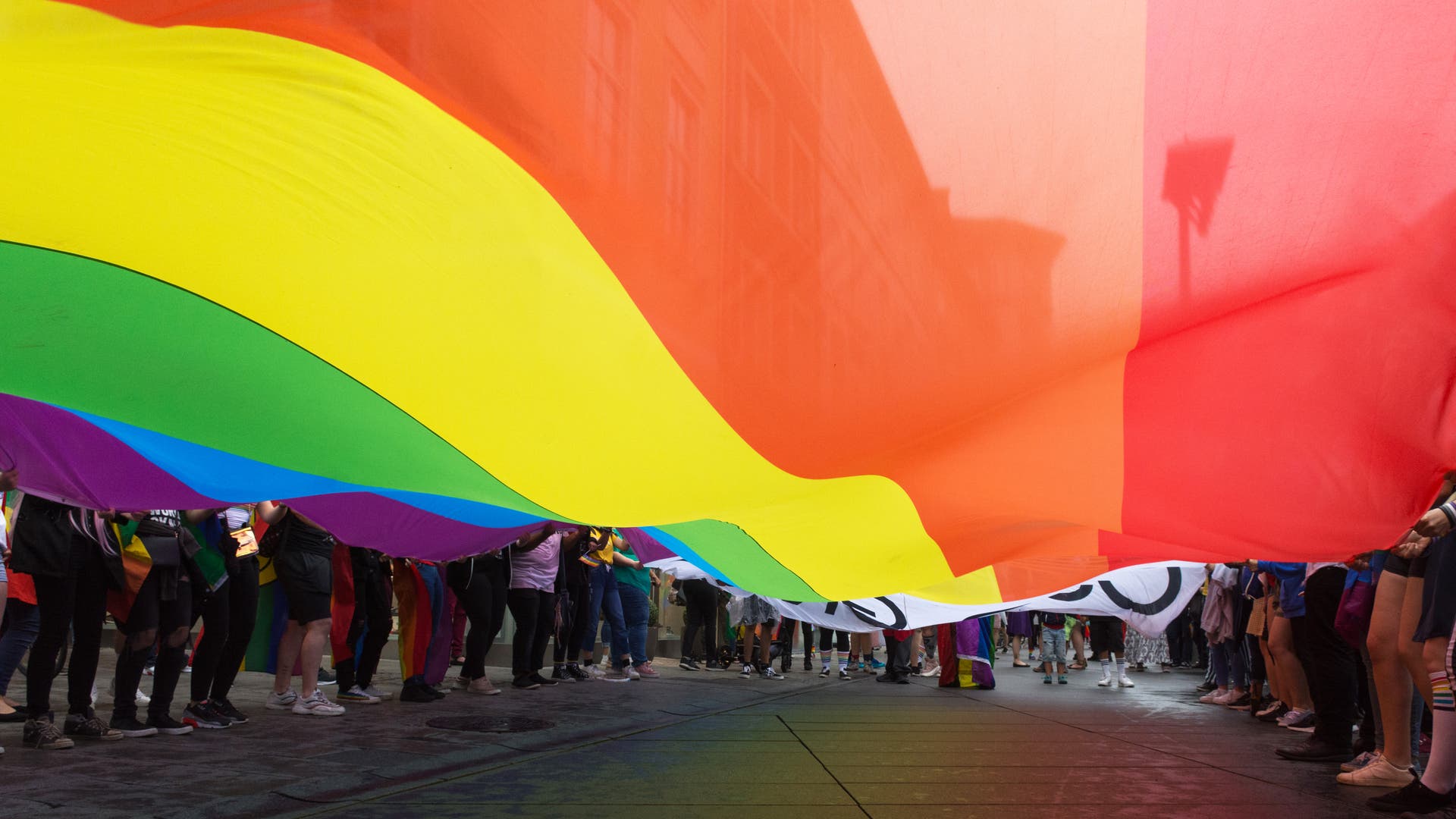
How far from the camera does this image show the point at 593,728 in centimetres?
755

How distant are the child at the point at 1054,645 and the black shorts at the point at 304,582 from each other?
Result: 32.9ft

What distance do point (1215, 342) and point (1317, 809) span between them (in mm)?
2830

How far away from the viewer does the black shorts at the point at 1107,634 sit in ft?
44.4

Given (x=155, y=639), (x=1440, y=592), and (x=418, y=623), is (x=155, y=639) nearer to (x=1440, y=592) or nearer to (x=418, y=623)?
(x=418, y=623)

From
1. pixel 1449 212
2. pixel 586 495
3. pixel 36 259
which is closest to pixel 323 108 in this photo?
pixel 36 259

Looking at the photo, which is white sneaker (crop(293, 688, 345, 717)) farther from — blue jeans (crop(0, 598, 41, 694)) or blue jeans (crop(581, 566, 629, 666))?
blue jeans (crop(581, 566, 629, 666))

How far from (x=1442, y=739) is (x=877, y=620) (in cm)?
580

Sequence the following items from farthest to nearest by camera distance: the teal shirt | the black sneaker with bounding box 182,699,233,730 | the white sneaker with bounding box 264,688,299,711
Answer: the teal shirt < the white sneaker with bounding box 264,688,299,711 < the black sneaker with bounding box 182,699,233,730

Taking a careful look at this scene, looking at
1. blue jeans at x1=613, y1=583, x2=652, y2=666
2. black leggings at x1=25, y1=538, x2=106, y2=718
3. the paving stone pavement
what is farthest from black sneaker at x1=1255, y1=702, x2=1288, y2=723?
black leggings at x1=25, y1=538, x2=106, y2=718

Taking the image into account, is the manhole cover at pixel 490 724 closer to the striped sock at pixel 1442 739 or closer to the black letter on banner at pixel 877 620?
the black letter on banner at pixel 877 620

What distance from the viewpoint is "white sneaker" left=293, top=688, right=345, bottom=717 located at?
7.55 metres

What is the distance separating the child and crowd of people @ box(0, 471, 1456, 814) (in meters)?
2.59

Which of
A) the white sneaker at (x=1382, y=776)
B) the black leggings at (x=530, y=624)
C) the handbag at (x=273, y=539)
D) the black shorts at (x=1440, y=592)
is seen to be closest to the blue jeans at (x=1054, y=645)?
the black leggings at (x=530, y=624)

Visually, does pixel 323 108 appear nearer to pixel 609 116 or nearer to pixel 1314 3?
pixel 609 116
